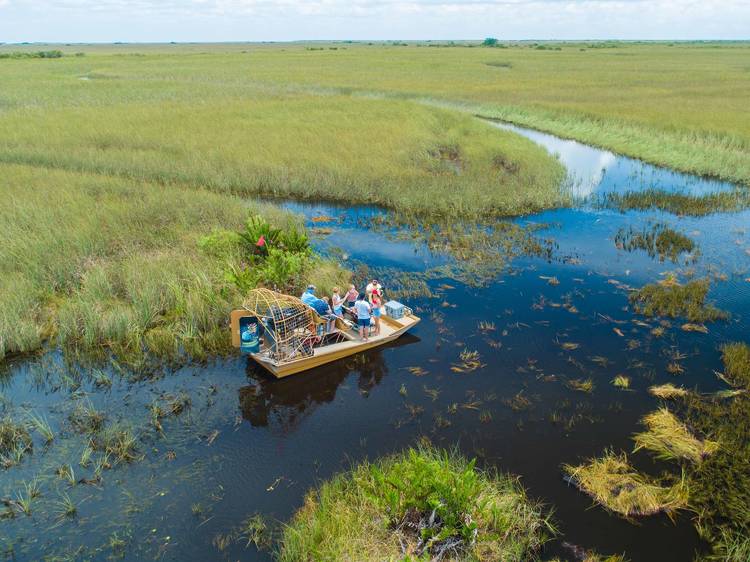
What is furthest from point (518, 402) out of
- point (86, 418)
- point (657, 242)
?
point (657, 242)

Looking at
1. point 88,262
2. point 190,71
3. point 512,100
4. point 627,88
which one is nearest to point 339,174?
point 88,262

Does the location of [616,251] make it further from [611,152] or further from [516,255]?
[611,152]

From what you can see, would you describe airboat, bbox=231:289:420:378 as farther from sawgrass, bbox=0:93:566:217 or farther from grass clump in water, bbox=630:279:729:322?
sawgrass, bbox=0:93:566:217

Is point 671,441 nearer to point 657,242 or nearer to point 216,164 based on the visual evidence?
point 657,242

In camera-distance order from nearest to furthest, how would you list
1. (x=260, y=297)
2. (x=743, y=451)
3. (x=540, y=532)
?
1. (x=540, y=532)
2. (x=743, y=451)
3. (x=260, y=297)

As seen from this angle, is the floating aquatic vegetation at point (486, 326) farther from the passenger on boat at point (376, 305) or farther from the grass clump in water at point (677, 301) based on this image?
the grass clump in water at point (677, 301)

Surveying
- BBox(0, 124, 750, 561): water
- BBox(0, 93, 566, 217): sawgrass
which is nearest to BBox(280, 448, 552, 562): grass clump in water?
BBox(0, 124, 750, 561): water
